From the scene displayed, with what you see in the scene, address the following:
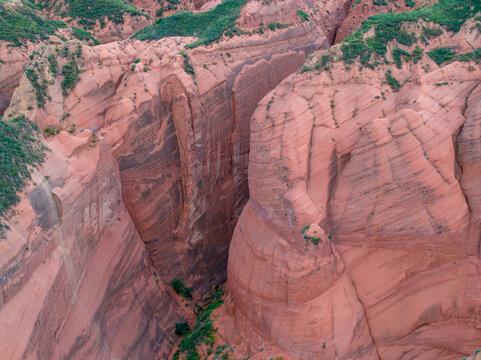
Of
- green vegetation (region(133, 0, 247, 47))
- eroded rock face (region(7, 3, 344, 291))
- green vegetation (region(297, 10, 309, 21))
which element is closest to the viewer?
eroded rock face (region(7, 3, 344, 291))

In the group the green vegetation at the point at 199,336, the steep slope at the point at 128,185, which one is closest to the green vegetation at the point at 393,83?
the steep slope at the point at 128,185

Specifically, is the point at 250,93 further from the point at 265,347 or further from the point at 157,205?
the point at 265,347

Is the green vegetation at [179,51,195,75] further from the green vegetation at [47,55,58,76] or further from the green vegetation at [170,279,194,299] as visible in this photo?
the green vegetation at [170,279,194,299]

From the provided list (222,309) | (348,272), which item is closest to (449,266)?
(348,272)

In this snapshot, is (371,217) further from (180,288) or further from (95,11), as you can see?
(95,11)

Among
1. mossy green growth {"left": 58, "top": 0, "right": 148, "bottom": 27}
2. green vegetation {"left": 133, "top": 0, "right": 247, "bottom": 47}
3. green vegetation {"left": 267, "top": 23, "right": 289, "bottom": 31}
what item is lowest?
green vegetation {"left": 267, "top": 23, "right": 289, "bottom": 31}

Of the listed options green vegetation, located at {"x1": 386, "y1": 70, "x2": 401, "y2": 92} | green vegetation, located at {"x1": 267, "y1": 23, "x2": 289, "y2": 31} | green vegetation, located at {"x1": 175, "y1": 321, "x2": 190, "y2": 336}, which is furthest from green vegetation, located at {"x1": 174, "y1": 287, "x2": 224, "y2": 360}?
green vegetation, located at {"x1": 267, "y1": 23, "x2": 289, "y2": 31}

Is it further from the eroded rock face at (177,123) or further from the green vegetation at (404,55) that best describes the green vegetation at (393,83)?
the eroded rock face at (177,123)

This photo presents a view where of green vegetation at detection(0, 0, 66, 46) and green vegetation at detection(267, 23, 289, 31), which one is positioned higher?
green vegetation at detection(0, 0, 66, 46)
